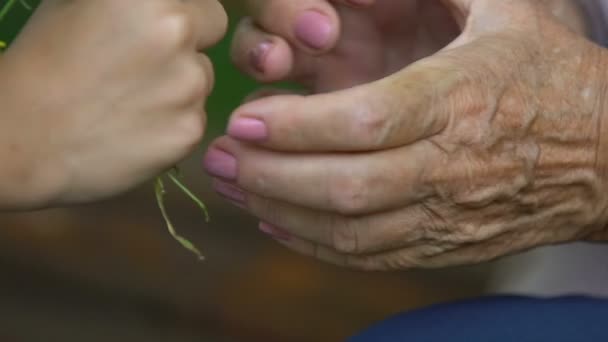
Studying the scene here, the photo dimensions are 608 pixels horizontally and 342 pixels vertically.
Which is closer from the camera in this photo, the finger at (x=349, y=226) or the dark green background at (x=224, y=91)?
the finger at (x=349, y=226)

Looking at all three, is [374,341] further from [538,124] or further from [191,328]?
[191,328]

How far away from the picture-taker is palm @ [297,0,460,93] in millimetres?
954

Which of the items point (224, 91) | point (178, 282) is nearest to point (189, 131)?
point (224, 91)

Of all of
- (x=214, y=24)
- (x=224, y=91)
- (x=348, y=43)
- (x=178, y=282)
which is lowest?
(x=178, y=282)

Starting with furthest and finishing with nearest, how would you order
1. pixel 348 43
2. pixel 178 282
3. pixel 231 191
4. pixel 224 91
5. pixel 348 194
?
pixel 178 282 < pixel 224 91 < pixel 348 43 < pixel 231 191 < pixel 348 194

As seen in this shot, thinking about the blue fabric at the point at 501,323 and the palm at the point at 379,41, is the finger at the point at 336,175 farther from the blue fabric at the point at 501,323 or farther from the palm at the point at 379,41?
the palm at the point at 379,41

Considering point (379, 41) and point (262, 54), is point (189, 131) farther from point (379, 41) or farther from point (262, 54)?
point (379, 41)

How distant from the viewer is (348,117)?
27.6 inches

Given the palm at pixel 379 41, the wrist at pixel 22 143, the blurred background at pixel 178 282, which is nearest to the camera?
the wrist at pixel 22 143

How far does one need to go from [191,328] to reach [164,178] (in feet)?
0.88

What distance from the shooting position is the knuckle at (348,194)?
0.72 m

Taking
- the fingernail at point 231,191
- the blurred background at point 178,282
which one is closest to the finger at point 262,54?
the fingernail at point 231,191

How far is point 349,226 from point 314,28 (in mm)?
187

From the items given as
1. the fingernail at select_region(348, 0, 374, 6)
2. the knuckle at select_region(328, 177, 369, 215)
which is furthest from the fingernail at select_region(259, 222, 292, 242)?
the fingernail at select_region(348, 0, 374, 6)
